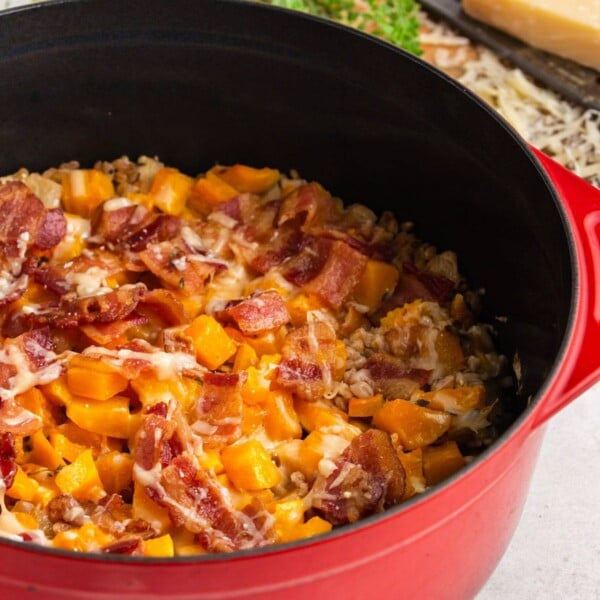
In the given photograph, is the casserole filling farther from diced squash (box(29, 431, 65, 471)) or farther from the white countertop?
the white countertop

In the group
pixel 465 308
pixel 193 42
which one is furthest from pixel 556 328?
pixel 193 42

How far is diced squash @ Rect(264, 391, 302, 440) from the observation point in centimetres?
213

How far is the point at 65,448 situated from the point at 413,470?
73cm

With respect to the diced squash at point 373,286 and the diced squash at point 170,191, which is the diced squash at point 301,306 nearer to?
the diced squash at point 373,286

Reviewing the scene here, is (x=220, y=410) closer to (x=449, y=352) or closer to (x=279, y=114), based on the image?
(x=449, y=352)

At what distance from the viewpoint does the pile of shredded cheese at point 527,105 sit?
313 cm

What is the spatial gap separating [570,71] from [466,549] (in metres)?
2.09

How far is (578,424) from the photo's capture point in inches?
99.7

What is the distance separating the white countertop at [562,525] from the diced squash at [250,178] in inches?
38.9

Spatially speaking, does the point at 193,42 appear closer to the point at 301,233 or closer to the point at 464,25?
the point at 301,233

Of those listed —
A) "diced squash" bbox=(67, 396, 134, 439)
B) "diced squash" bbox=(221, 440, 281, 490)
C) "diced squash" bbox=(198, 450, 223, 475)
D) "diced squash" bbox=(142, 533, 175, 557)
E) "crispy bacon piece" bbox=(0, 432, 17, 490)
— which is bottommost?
"crispy bacon piece" bbox=(0, 432, 17, 490)

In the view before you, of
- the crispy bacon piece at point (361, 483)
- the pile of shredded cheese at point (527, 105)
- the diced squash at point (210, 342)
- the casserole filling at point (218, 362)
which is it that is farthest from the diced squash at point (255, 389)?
the pile of shredded cheese at point (527, 105)

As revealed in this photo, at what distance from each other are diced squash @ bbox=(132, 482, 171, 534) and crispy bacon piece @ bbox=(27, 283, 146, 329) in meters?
0.48

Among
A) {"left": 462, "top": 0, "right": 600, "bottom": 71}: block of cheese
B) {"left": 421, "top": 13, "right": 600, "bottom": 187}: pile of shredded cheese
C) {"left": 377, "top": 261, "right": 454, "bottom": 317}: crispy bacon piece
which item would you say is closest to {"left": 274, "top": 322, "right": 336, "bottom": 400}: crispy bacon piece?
{"left": 377, "top": 261, "right": 454, "bottom": 317}: crispy bacon piece
